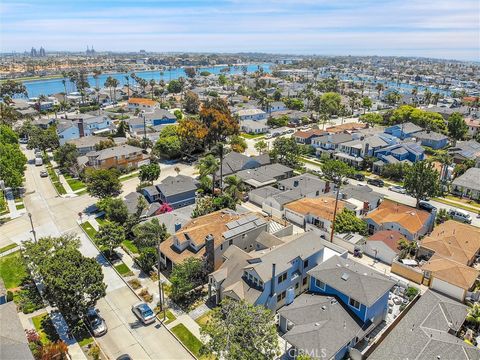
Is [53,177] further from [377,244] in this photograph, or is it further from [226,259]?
[377,244]

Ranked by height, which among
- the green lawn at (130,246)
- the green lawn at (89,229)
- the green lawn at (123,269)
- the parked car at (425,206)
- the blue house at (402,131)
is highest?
the blue house at (402,131)

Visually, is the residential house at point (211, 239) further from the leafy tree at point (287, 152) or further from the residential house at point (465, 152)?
the residential house at point (465, 152)

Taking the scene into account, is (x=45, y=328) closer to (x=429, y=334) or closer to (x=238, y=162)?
(x=429, y=334)

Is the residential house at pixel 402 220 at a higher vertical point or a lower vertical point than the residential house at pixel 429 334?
higher

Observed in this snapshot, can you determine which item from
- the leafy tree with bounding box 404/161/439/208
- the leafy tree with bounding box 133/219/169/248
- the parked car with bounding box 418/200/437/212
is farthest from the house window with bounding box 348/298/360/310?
the leafy tree with bounding box 404/161/439/208

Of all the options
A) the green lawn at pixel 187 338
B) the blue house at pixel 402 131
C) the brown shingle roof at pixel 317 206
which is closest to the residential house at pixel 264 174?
the brown shingle roof at pixel 317 206

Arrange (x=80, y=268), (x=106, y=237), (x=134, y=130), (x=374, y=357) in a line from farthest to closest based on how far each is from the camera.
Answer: (x=134, y=130), (x=106, y=237), (x=80, y=268), (x=374, y=357)

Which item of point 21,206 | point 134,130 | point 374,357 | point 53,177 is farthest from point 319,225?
point 134,130
